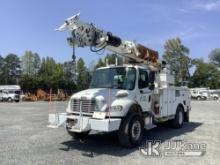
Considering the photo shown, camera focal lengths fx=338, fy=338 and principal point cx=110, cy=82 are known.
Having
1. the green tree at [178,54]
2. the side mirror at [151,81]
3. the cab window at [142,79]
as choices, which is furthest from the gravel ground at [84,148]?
the green tree at [178,54]

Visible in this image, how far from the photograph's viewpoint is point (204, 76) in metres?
97.2

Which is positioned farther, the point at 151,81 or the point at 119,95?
the point at 151,81

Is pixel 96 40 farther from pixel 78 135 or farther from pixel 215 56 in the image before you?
pixel 215 56

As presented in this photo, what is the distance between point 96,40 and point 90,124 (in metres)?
2.91

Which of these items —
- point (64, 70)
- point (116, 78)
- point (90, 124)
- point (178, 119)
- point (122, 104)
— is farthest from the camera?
point (64, 70)

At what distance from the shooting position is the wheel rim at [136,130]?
10715 mm

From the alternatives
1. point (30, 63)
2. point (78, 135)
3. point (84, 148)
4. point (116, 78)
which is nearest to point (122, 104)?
point (116, 78)

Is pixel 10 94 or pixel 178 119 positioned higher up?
pixel 10 94

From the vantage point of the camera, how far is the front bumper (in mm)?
9562

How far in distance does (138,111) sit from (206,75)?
90.3 meters

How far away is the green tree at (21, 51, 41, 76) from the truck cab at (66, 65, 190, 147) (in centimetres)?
10282

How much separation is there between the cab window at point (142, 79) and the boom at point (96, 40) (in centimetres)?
106

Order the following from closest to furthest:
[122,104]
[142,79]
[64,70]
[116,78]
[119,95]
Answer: [122,104] → [119,95] → [116,78] → [142,79] → [64,70]

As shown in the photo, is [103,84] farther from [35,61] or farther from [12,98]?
[35,61]
